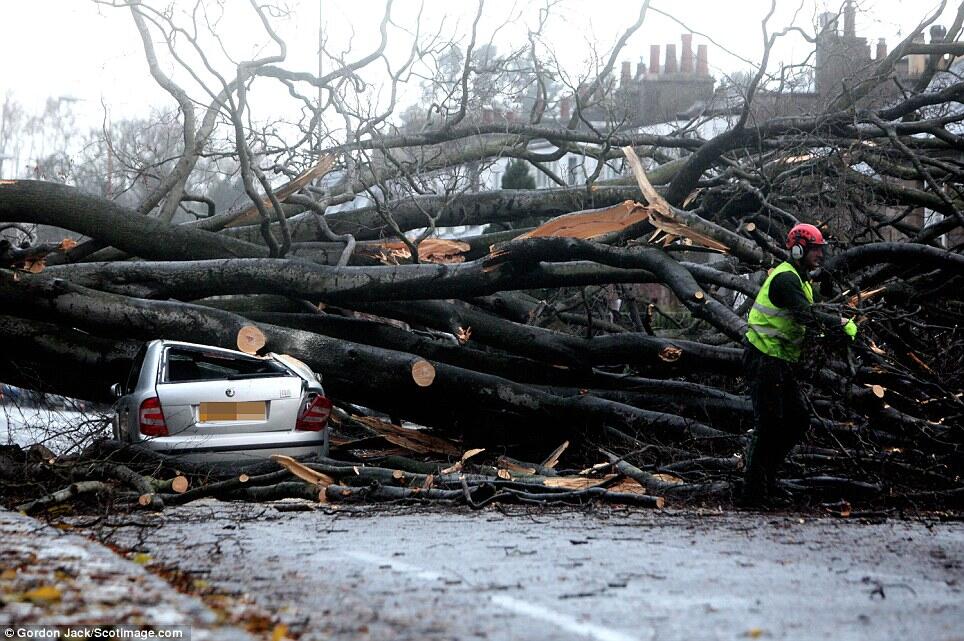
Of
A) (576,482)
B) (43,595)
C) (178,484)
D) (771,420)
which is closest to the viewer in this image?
(43,595)

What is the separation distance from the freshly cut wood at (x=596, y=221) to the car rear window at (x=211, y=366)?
2.64 m

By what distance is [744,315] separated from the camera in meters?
12.6

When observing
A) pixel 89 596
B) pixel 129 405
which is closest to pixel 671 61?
pixel 129 405

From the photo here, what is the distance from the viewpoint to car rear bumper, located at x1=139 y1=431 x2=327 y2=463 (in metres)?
9.80

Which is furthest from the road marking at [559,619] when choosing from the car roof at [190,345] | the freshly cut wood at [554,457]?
the freshly cut wood at [554,457]

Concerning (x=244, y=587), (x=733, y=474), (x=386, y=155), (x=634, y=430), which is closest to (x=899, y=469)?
(x=733, y=474)

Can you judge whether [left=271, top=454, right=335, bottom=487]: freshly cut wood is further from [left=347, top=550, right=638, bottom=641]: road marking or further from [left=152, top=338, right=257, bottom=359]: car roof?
[left=347, top=550, right=638, bottom=641]: road marking

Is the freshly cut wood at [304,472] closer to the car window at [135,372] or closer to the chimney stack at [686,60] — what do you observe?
the car window at [135,372]

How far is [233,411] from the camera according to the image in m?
10.1

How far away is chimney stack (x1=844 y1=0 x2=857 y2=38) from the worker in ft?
22.4

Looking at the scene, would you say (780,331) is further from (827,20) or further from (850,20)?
(850,20)

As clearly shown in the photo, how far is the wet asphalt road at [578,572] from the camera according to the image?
4.24 metres

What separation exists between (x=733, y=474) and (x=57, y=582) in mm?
5701

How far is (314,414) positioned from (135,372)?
170 cm
